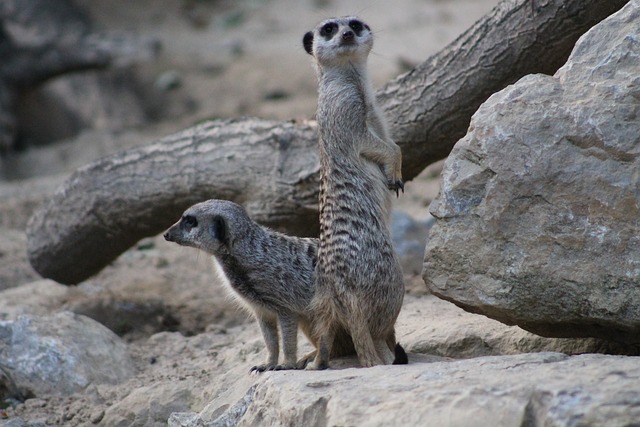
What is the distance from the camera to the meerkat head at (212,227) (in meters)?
4.24

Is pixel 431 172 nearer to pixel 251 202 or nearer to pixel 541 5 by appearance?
pixel 251 202

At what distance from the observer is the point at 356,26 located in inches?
184

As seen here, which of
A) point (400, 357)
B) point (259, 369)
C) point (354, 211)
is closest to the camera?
point (400, 357)

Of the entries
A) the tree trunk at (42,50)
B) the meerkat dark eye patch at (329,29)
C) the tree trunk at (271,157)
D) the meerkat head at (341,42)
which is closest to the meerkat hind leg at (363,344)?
the meerkat head at (341,42)

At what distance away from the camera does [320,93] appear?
15.1ft

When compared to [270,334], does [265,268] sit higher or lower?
higher

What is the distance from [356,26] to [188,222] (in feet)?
4.06

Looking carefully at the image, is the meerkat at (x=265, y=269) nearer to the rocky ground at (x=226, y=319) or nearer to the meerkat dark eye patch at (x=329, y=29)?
the rocky ground at (x=226, y=319)

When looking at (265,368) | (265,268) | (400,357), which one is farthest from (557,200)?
(265,368)

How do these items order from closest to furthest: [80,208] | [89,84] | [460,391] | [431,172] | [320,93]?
1. [460,391]
2. [320,93]
3. [80,208]
4. [431,172]
5. [89,84]

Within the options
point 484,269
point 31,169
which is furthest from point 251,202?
point 31,169

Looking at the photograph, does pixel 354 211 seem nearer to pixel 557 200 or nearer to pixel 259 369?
pixel 259 369

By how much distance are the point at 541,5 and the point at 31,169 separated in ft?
21.3

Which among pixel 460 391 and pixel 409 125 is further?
pixel 409 125
